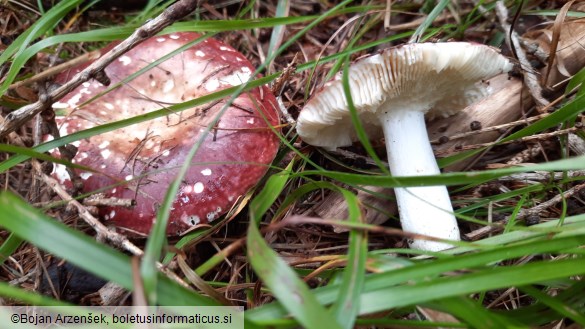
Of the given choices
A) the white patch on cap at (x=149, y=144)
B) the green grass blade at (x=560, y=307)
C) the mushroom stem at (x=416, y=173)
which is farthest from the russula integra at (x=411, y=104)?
the white patch on cap at (x=149, y=144)

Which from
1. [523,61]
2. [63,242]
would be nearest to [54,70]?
[63,242]

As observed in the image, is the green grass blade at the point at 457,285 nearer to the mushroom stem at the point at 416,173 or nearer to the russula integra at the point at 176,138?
the mushroom stem at the point at 416,173

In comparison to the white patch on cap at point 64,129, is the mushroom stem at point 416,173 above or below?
below

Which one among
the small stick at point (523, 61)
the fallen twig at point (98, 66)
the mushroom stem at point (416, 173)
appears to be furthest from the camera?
the small stick at point (523, 61)

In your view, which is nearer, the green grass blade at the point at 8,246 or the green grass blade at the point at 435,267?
the green grass blade at the point at 435,267

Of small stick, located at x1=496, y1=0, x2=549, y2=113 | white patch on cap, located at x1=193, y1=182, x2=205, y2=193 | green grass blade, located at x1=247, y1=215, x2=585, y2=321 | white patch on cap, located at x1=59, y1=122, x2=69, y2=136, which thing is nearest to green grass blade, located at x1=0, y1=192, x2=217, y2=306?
green grass blade, located at x1=247, y1=215, x2=585, y2=321

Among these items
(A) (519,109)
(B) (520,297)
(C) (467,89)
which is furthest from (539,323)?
(A) (519,109)

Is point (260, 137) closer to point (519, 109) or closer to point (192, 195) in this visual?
point (192, 195)
